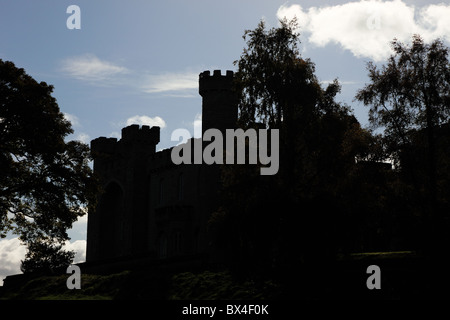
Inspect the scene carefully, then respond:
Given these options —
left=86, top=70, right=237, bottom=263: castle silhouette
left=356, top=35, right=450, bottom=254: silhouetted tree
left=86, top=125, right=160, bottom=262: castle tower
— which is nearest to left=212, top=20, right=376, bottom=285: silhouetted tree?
left=356, top=35, right=450, bottom=254: silhouetted tree

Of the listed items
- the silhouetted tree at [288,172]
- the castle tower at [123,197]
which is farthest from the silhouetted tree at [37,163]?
the castle tower at [123,197]

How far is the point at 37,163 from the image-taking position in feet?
113

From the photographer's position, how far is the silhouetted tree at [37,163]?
108ft

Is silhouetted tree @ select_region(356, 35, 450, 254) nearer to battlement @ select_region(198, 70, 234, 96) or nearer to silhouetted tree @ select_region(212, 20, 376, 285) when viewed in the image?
silhouetted tree @ select_region(212, 20, 376, 285)

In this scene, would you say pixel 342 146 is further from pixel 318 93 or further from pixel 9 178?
pixel 9 178

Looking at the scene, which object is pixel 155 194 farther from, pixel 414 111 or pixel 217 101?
pixel 414 111

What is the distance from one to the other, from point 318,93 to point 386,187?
5483 mm

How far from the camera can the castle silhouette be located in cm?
4606

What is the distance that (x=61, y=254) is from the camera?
214 ft

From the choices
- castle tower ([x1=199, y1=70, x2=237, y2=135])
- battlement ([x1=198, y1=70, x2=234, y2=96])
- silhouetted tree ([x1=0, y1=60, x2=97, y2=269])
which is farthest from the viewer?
battlement ([x1=198, y1=70, x2=234, y2=96])

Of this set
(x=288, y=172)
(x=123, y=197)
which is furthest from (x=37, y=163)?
(x=123, y=197)

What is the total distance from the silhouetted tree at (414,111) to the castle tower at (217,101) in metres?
17.9
